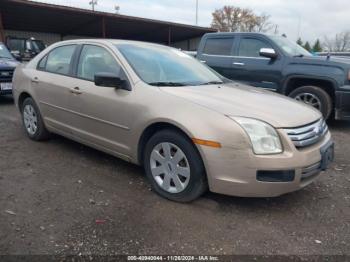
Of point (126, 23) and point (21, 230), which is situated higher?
point (126, 23)

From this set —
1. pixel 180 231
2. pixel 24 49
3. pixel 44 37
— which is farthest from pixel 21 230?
pixel 44 37

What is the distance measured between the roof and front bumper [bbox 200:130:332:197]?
18.6 m

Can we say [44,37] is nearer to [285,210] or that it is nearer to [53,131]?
[53,131]

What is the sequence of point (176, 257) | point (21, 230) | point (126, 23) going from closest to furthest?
point (176, 257) < point (21, 230) < point (126, 23)

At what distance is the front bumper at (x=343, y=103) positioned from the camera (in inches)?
247

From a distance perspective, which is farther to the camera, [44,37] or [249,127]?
[44,37]

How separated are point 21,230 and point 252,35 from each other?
621 centimetres

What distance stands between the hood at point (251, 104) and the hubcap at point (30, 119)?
2.55 meters

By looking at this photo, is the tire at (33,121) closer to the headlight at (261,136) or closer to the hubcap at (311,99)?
the headlight at (261,136)

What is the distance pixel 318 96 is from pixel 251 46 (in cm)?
183

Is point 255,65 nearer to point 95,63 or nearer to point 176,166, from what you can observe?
point 95,63

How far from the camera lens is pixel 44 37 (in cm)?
2725

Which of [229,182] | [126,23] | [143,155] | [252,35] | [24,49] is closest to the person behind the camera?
[229,182]

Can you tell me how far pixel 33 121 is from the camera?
5281 mm
